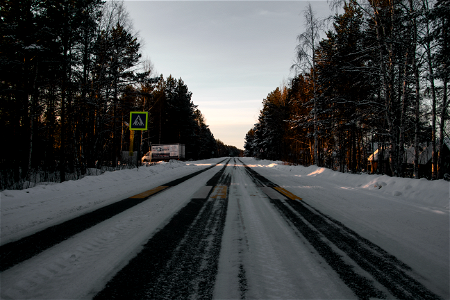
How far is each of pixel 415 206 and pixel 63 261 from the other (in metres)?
7.44

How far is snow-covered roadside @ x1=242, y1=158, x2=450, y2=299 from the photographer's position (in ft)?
8.53

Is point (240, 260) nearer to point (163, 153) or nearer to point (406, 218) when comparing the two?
point (406, 218)

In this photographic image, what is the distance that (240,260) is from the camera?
2596 millimetres

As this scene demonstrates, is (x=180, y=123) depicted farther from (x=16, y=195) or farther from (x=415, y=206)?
(x=415, y=206)

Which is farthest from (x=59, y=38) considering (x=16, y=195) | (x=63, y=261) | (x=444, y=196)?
(x=444, y=196)

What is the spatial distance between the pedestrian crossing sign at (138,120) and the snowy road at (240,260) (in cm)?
978

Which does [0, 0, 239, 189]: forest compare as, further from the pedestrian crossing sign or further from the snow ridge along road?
the snow ridge along road

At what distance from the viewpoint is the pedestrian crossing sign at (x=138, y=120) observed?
13227mm

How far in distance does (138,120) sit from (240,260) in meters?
12.6

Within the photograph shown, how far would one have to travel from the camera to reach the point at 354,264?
99.1 inches

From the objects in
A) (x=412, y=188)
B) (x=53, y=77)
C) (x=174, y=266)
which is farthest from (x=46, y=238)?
(x=53, y=77)

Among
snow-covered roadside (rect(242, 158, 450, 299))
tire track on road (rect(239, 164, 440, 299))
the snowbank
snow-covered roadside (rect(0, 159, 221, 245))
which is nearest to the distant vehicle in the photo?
snow-covered roadside (rect(0, 159, 221, 245))

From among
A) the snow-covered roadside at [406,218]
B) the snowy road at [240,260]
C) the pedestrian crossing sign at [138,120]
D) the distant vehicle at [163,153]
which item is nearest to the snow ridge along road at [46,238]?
the snowy road at [240,260]

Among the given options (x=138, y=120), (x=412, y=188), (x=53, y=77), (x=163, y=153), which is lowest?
(x=412, y=188)
